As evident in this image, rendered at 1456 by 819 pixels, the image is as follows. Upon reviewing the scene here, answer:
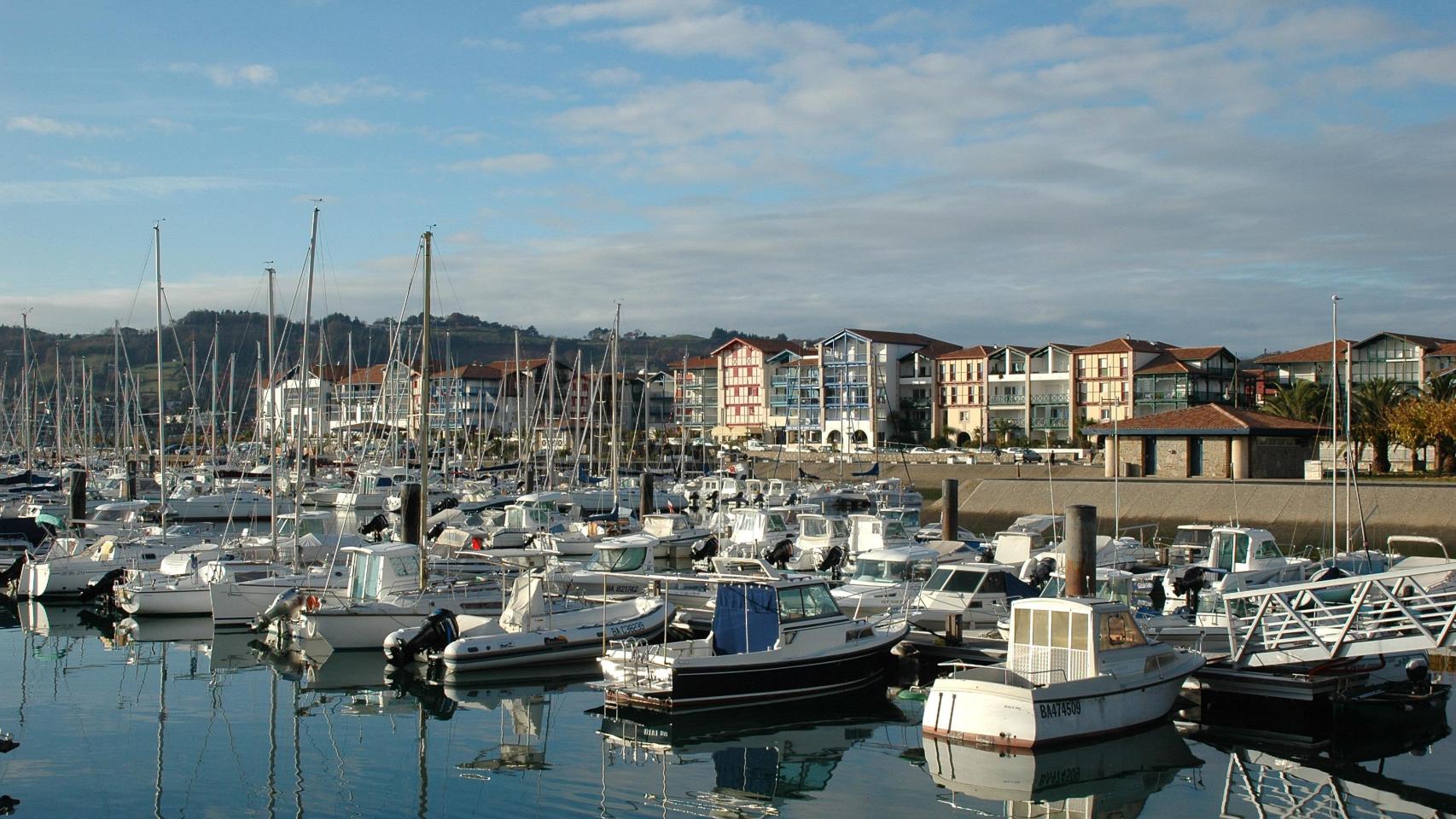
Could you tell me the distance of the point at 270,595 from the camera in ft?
110

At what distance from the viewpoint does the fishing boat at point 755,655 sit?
905 inches

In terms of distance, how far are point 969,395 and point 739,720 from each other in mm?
100975

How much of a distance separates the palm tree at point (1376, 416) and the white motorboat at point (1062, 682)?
5426cm

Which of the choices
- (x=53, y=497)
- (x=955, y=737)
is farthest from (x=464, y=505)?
(x=955, y=737)

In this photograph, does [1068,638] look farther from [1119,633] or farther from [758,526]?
[758,526]

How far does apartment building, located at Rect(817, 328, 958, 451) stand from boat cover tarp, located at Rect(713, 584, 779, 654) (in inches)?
3936

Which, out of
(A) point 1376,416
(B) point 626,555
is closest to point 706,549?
(B) point 626,555

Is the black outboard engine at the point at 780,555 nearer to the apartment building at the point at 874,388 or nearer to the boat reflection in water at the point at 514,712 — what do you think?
the boat reflection in water at the point at 514,712

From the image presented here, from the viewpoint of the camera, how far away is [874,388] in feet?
410

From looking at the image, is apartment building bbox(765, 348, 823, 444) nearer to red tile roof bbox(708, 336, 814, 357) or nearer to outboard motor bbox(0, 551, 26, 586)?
red tile roof bbox(708, 336, 814, 357)

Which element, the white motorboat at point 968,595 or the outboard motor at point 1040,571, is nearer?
the white motorboat at point 968,595


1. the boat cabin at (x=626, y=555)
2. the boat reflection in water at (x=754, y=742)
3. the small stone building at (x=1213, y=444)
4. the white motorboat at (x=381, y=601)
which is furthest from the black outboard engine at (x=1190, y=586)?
the small stone building at (x=1213, y=444)

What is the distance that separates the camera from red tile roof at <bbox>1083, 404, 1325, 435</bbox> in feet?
221

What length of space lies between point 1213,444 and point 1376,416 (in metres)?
10.2
